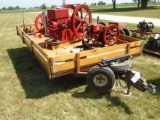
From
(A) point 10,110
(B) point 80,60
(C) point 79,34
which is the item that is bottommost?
(A) point 10,110

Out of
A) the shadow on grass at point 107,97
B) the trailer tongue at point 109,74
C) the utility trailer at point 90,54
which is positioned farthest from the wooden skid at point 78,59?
the shadow on grass at point 107,97

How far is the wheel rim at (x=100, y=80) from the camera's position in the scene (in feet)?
13.8

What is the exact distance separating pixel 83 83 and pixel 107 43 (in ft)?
4.61

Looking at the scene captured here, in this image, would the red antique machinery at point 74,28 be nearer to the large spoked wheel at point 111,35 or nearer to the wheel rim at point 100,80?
the large spoked wheel at point 111,35

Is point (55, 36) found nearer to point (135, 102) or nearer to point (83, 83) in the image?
point (83, 83)

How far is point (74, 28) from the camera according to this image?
19.2 ft

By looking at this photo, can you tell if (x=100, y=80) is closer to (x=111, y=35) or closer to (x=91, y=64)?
(x=91, y=64)

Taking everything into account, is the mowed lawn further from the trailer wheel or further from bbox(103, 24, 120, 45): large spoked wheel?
bbox(103, 24, 120, 45): large spoked wheel

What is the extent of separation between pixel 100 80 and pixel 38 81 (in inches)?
74.3

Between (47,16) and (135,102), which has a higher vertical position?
(47,16)

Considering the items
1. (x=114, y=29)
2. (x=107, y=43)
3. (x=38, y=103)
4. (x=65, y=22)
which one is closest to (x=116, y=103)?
(x=38, y=103)

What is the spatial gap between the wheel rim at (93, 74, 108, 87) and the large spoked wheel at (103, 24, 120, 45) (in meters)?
1.63

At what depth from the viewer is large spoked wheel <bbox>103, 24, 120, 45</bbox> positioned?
5.55m

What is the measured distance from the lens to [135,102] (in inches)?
161
